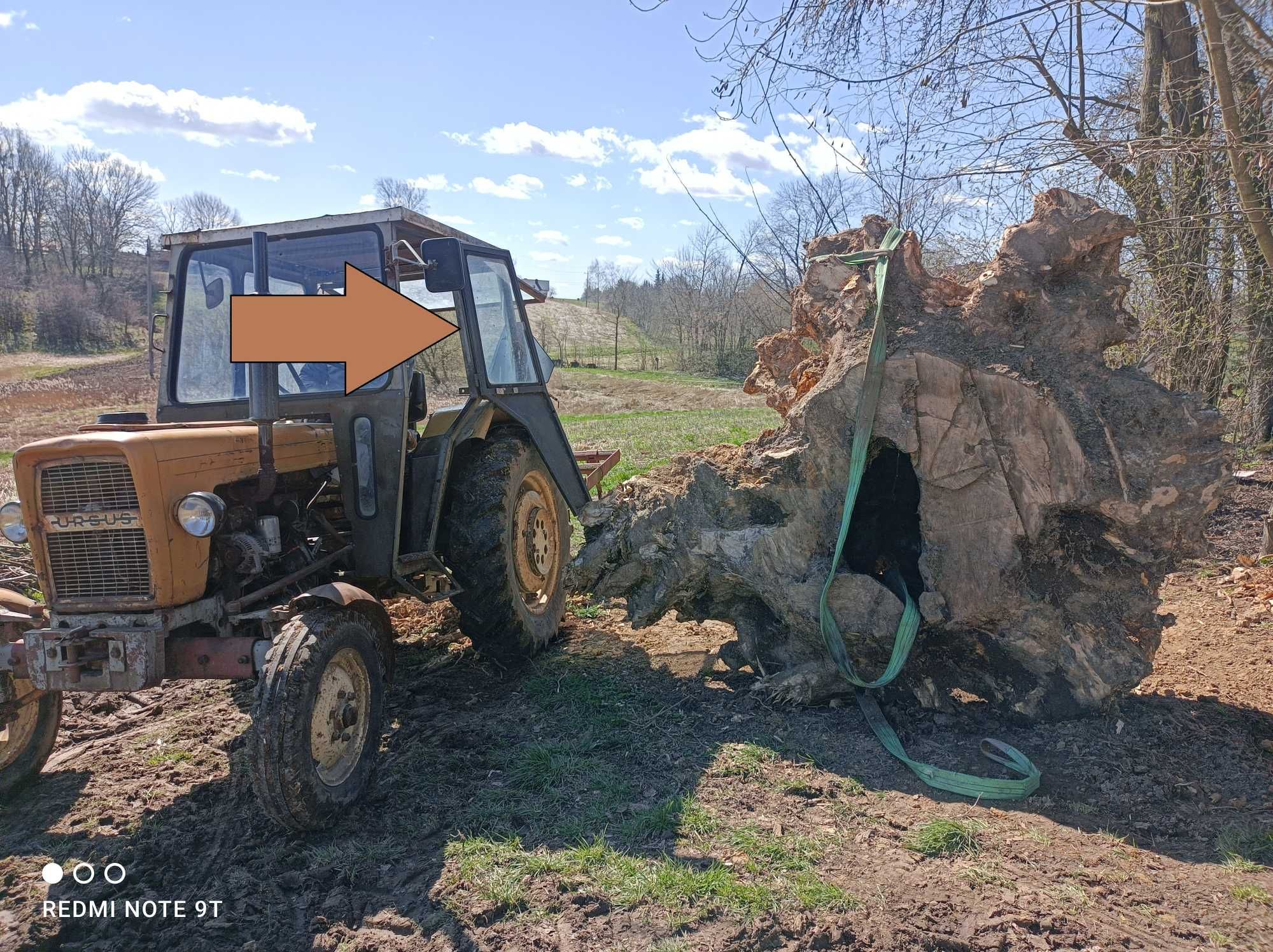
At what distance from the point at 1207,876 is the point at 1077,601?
134cm

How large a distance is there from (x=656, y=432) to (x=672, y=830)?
1753cm

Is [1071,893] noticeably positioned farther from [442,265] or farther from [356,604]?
[442,265]

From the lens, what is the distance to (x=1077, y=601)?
4.00 m

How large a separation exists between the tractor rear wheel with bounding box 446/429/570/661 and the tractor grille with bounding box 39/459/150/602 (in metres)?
1.68

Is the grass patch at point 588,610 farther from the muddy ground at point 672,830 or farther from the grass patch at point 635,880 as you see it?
the grass patch at point 635,880

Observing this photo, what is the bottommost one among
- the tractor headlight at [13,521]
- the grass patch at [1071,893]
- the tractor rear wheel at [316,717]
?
the grass patch at [1071,893]

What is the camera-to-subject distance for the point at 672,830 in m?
3.35

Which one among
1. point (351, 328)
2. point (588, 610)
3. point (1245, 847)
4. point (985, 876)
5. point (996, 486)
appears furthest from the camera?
point (588, 610)

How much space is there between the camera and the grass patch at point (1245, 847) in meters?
2.97

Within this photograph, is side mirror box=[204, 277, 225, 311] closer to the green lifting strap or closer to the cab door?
the cab door

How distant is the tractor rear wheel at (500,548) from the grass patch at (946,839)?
2481 mm

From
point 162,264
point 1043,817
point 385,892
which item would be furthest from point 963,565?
point 162,264

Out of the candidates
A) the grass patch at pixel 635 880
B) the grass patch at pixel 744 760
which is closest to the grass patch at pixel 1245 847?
the grass patch at pixel 635 880

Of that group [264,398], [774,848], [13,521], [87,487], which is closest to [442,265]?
[264,398]
